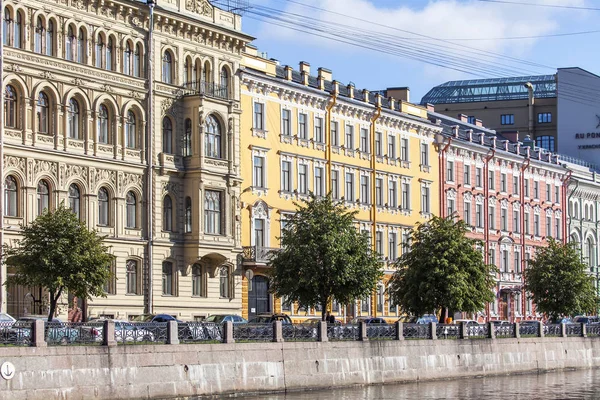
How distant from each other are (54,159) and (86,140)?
1965 millimetres

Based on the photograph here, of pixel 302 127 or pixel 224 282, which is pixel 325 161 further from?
pixel 224 282

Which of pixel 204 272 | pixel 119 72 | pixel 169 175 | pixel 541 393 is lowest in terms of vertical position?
pixel 541 393

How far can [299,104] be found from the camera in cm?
6319

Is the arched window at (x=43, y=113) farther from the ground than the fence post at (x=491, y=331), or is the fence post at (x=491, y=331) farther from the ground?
the arched window at (x=43, y=113)

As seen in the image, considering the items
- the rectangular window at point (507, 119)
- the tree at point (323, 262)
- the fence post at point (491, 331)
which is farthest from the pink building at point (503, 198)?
the tree at point (323, 262)

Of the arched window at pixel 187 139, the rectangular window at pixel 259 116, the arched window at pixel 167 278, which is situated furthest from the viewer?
the rectangular window at pixel 259 116

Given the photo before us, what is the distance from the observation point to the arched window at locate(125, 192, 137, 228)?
174ft

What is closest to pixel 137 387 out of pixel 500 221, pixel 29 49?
pixel 29 49

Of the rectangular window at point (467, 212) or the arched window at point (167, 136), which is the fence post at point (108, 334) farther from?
the rectangular window at point (467, 212)

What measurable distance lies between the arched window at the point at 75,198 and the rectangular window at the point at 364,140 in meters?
20.8

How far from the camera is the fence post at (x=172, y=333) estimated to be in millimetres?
36406

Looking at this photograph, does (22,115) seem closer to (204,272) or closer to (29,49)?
(29,49)

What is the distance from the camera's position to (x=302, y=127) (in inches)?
2506

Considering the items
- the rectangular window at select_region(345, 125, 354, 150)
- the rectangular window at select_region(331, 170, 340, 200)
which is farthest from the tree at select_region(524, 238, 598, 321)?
the rectangular window at select_region(345, 125, 354, 150)
